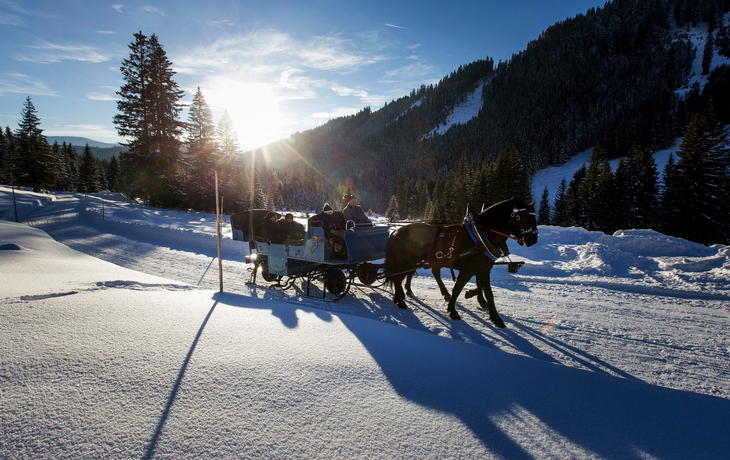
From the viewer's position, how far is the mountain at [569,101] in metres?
83.7

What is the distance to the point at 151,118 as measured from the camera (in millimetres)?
28969

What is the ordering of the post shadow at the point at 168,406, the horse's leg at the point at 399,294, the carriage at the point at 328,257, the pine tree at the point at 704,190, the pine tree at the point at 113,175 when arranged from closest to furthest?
the post shadow at the point at 168,406, the horse's leg at the point at 399,294, the carriage at the point at 328,257, the pine tree at the point at 704,190, the pine tree at the point at 113,175

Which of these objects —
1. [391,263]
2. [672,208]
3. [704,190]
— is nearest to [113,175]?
[391,263]

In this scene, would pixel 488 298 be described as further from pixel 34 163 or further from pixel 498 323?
pixel 34 163

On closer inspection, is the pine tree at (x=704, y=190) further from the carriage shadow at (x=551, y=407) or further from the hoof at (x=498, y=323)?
the carriage shadow at (x=551, y=407)

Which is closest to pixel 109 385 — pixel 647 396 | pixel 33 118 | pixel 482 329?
pixel 647 396

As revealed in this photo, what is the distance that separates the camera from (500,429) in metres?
2.14

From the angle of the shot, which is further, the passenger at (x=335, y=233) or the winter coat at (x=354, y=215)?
the winter coat at (x=354, y=215)

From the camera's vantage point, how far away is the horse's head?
5.24 metres

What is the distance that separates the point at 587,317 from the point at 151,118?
36148 millimetres

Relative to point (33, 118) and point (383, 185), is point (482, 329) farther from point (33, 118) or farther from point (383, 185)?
point (383, 185)

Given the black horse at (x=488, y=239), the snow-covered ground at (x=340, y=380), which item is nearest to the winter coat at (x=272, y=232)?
the snow-covered ground at (x=340, y=380)

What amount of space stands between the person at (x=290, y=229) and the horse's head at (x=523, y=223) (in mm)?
5070

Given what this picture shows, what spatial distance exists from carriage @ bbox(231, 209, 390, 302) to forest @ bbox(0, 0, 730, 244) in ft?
10.9
